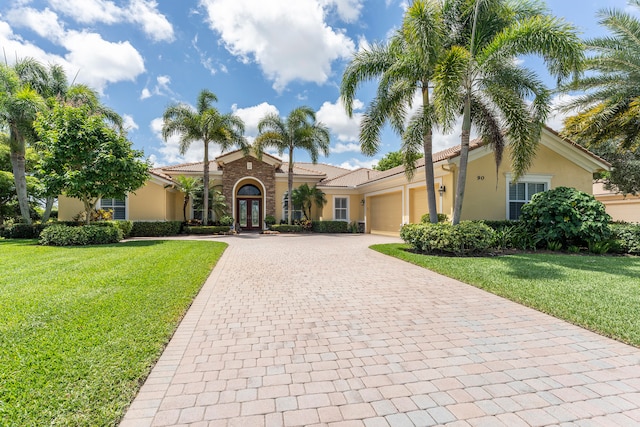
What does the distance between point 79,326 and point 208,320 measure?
157 centimetres

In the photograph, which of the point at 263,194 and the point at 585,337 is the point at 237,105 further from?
the point at 585,337

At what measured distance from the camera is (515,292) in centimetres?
566

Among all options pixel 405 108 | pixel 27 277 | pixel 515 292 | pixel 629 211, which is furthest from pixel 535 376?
pixel 629 211

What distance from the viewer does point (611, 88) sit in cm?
1373

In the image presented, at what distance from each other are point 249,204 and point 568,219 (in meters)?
19.9

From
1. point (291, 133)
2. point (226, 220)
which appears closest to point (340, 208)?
point (291, 133)

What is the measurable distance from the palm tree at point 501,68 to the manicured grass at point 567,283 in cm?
287

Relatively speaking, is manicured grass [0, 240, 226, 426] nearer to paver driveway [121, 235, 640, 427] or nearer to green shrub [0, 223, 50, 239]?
paver driveway [121, 235, 640, 427]

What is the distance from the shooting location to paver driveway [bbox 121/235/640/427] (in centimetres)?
241

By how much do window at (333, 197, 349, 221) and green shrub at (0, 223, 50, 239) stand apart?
55.5 feet

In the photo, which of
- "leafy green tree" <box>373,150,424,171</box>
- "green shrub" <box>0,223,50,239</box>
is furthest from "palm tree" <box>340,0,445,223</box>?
"leafy green tree" <box>373,150,424,171</box>

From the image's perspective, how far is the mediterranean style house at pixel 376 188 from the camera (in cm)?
1372

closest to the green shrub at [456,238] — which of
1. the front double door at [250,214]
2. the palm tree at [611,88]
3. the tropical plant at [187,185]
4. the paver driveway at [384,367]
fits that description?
the paver driveway at [384,367]

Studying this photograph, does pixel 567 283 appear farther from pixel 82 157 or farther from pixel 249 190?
pixel 249 190
